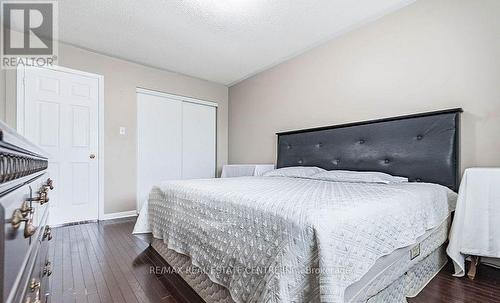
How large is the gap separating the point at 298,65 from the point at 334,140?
4.12ft

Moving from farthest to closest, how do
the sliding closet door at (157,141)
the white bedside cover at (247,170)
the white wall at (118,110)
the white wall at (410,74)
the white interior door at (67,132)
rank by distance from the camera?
the sliding closet door at (157,141) → the white bedside cover at (247,170) → the white wall at (118,110) → the white interior door at (67,132) → the white wall at (410,74)

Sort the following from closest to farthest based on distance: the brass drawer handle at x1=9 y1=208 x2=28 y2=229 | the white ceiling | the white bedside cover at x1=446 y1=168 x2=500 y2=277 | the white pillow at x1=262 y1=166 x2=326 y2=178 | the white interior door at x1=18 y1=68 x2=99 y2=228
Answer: the brass drawer handle at x1=9 y1=208 x2=28 y2=229, the white bedside cover at x1=446 y1=168 x2=500 y2=277, the white ceiling, the white pillow at x1=262 y1=166 x2=326 y2=178, the white interior door at x1=18 y1=68 x2=99 y2=228

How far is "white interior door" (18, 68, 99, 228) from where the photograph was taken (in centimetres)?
271

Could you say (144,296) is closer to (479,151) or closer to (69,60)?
Answer: (479,151)

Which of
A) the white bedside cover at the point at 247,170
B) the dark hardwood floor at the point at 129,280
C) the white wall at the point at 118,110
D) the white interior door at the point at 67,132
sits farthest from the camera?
the white bedside cover at the point at 247,170

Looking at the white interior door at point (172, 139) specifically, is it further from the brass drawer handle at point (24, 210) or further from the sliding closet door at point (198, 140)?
the brass drawer handle at point (24, 210)

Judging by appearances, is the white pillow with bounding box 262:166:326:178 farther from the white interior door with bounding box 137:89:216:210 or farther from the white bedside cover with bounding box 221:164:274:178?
the white interior door with bounding box 137:89:216:210

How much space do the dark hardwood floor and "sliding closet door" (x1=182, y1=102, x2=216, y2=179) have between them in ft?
6.62

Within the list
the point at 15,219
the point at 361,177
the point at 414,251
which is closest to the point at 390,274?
the point at 414,251

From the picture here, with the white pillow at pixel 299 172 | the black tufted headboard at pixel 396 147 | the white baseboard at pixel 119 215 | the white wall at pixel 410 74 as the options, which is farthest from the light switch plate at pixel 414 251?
the white baseboard at pixel 119 215

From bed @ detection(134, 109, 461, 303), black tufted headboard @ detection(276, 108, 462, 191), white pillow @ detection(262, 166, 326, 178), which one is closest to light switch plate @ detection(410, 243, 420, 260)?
bed @ detection(134, 109, 461, 303)

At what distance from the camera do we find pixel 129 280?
1549 mm

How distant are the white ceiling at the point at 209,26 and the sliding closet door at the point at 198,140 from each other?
3.17 feet

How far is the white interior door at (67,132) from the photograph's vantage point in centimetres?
271
